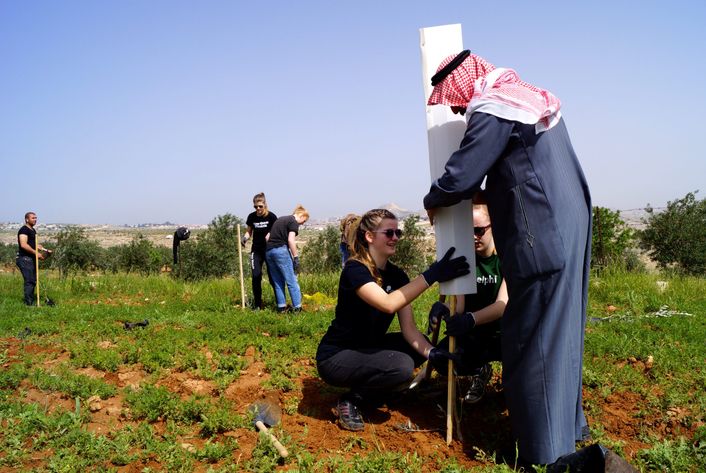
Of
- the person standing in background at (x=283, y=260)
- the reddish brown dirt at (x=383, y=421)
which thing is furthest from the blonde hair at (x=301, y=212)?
the reddish brown dirt at (x=383, y=421)

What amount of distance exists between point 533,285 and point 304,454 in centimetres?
161

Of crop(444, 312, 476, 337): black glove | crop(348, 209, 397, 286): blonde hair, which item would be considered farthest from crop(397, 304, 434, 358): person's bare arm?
crop(444, 312, 476, 337): black glove

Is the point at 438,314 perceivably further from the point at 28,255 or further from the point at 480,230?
the point at 28,255

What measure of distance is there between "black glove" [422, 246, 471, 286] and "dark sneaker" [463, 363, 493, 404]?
0.97m

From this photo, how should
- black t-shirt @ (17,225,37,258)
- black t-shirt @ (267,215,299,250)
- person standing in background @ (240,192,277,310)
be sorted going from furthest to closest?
black t-shirt @ (17,225,37,258) → person standing in background @ (240,192,277,310) → black t-shirt @ (267,215,299,250)

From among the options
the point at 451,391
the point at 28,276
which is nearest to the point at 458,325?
the point at 451,391

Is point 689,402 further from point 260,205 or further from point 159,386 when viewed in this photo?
point 260,205

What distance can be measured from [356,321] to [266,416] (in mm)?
892

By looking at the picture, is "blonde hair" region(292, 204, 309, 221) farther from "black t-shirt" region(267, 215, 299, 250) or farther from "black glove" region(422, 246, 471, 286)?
"black glove" region(422, 246, 471, 286)

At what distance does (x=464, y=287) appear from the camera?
292cm

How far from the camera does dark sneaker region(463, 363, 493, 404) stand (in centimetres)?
345

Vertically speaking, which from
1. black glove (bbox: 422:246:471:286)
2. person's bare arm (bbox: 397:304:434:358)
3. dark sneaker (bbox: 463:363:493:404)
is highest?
black glove (bbox: 422:246:471:286)

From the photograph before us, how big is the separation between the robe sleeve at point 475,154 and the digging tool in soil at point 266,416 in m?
1.80

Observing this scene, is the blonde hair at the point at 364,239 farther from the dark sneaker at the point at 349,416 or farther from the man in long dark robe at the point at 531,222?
the dark sneaker at the point at 349,416
